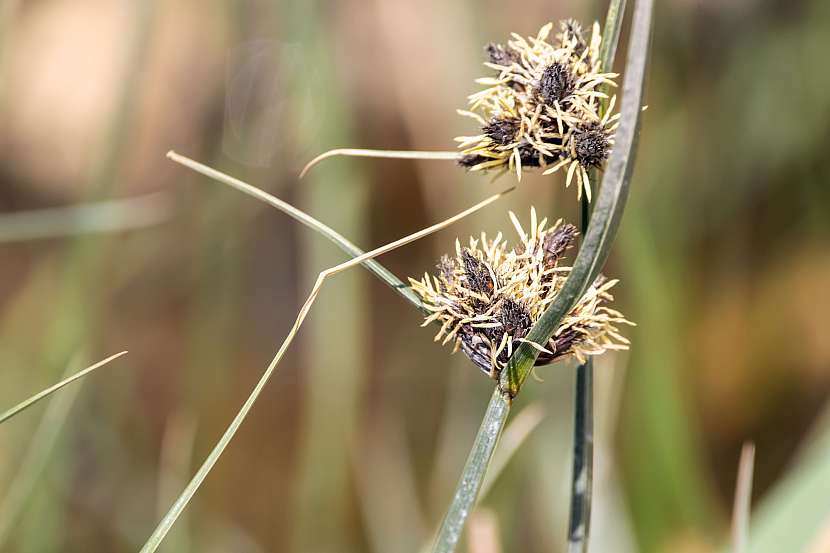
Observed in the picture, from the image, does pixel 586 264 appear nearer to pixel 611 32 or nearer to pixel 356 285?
pixel 611 32

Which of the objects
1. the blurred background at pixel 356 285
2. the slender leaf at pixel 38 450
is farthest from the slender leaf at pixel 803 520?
the slender leaf at pixel 38 450

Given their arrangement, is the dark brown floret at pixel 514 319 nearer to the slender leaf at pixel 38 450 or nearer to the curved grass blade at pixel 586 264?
the curved grass blade at pixel 586 264

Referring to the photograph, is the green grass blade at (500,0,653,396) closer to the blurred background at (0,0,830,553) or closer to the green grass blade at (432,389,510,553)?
the green grass blade at (432,389,510,553)

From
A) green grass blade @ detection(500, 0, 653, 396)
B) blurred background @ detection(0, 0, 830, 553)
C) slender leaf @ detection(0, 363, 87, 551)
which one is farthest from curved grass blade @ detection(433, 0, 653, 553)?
slender leaf @ detection(0, 363, 87, 551)

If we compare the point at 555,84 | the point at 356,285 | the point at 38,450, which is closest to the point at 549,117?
the point at 555,84

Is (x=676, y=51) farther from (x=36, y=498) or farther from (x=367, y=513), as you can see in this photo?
(x=36, y=498)

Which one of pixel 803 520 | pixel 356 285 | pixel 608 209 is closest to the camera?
pixel 608 209
